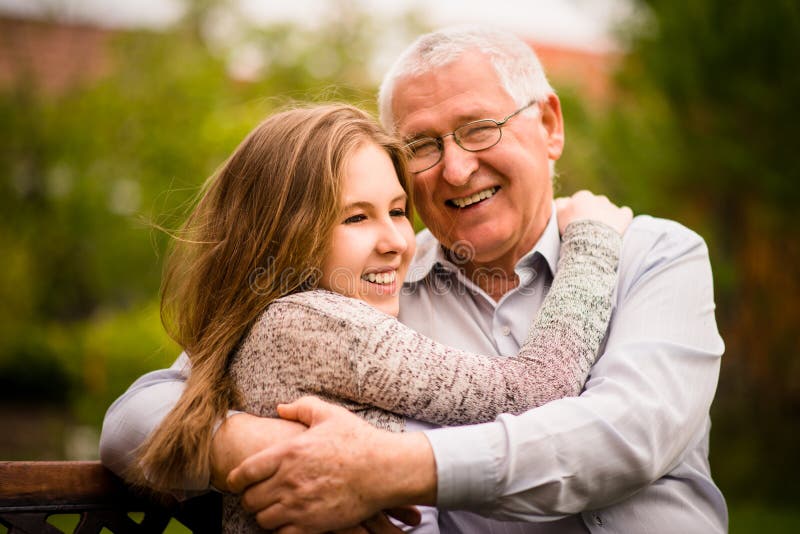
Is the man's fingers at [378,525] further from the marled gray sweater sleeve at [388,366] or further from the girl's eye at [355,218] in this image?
the girl's eye at [355,218]

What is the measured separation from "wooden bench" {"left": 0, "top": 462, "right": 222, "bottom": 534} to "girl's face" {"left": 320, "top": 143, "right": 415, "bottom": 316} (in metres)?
0.83

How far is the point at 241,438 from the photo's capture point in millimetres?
1998

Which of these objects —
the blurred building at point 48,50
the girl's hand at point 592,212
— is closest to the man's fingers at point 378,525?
the girl's hand at point 592,212

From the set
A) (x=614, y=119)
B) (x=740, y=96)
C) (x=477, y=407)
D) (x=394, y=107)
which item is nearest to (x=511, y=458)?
(x=477, y=407)

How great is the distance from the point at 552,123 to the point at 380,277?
3.91ft

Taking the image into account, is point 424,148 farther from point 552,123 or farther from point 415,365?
point 415,365

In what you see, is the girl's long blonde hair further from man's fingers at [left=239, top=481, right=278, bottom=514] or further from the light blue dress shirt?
the light blue dress shirt

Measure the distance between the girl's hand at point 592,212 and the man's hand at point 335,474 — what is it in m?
1.15

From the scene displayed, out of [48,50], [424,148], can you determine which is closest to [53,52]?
[48,50]

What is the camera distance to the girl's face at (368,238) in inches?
88.2

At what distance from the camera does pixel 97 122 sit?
10.8 meters

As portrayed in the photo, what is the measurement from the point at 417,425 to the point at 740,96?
7.78 m

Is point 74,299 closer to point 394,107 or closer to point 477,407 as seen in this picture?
point 394,107

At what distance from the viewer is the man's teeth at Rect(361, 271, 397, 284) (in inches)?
91.0
